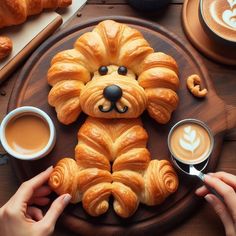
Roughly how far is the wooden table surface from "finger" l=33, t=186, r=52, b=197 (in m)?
0.15

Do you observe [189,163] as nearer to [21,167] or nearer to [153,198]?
[153,198]

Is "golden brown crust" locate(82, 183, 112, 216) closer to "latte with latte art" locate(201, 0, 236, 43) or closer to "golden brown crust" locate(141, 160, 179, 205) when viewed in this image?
"golden brown crust" locate(141, 160, 179, 205)

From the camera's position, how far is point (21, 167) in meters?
1.73

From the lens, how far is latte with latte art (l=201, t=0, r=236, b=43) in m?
1.79

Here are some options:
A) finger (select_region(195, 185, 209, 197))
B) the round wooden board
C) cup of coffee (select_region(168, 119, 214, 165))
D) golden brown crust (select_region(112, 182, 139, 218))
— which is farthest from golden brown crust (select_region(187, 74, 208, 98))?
golden brown crust (select_region(112, 182, 139, 218))

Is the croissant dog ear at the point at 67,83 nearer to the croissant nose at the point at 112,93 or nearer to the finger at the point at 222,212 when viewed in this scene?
the croissant nose at the point at 112,93

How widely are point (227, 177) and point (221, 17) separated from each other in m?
0.67

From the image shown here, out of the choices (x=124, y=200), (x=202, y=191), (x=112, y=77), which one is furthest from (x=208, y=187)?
(x=112, y=77)

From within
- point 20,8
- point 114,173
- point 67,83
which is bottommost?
point 114,173

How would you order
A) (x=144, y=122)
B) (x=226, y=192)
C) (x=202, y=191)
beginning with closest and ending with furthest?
(x=226, y=192), (x=202, y=191), (x=144, y=122)

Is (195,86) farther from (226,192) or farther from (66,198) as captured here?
(66,198)

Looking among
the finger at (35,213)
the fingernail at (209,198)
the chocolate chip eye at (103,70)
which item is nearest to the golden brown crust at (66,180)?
the finger at (35,213)

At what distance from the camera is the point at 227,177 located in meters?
1.60

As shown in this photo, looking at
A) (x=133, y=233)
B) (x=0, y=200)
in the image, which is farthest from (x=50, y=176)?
(x=133, y=233)
